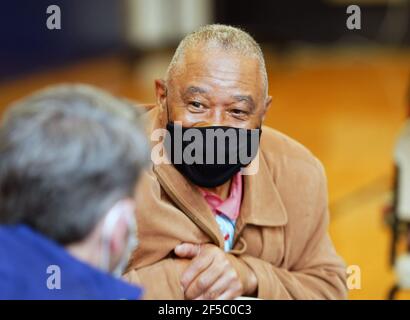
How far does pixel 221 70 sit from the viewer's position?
4.84ft

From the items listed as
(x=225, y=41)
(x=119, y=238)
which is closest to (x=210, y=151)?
(x=225, y=41)

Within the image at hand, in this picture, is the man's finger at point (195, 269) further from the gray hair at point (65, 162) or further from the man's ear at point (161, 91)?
the gray hair at point (65, 162)

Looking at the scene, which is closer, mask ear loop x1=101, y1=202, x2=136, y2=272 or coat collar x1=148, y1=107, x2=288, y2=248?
mask ear loop x1=101, y1=202, x2=136, y2=272

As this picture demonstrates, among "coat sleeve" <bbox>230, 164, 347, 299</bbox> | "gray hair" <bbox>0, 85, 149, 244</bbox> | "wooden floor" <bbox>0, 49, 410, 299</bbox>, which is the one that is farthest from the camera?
"wooden floor" <bbox>0, 49, 410, 299</bbox>

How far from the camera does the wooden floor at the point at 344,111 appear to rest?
3430 millimetres

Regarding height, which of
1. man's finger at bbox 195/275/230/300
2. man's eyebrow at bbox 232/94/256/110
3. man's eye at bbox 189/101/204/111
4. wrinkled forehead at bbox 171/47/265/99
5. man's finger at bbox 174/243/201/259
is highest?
wrinkled forehead at bbox 171/47/265/99

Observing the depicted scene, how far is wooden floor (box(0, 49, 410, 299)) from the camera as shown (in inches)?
135

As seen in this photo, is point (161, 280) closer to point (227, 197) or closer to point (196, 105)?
point (227, 197)

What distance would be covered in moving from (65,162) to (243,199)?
603 millimetres

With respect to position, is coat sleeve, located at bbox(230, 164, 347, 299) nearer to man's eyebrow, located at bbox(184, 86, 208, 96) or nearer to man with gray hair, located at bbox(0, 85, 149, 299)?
man's eyebrow, located at bbox(184, 86, 208, 96)

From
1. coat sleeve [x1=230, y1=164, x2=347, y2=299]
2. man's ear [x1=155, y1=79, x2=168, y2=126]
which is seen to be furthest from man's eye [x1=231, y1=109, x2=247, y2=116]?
coat sleeve [x1=230, y1=164, x2=347, y2=299]

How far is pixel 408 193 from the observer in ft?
9.61

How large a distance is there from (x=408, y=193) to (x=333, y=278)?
138cm

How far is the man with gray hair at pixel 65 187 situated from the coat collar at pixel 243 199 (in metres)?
0.38
